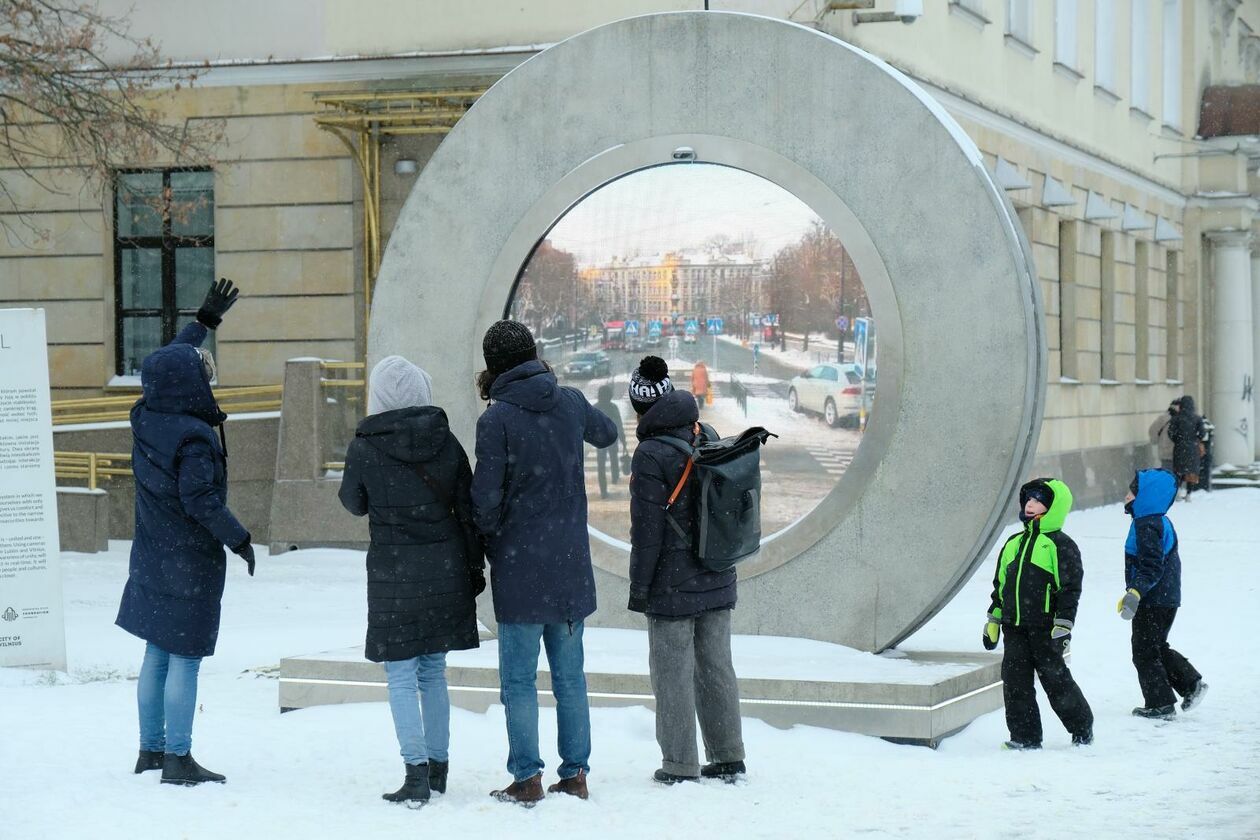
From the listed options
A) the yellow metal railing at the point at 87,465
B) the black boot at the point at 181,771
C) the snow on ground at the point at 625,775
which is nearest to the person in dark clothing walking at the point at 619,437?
the snow on ground at the point at 625,775

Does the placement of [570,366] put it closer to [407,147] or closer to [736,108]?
[736,108]

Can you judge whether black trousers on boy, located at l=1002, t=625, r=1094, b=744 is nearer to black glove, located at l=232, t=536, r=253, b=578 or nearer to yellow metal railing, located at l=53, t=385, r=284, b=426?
black glove, located at l=232, t=536, r=253, b=578

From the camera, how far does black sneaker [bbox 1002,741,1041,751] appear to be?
771 cm

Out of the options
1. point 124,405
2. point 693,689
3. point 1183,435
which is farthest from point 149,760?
point 1183,435

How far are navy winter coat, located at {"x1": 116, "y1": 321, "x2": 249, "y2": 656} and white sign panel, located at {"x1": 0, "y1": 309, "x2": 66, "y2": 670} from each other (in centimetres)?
295

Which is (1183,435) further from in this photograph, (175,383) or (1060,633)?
(175,383)

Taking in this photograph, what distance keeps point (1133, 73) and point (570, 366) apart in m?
20.1

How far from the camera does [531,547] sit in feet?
21.0

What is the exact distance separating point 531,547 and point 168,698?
1.48 m

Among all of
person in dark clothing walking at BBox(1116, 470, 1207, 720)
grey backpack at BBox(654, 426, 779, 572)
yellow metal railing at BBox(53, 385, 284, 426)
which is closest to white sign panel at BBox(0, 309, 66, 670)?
grey backpack at BBox(654, 426, 779, 572)

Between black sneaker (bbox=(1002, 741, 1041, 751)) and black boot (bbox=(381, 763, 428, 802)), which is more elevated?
black boot (bbox=(381, 763, 428, 802))

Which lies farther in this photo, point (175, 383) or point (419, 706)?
point (175, 383)

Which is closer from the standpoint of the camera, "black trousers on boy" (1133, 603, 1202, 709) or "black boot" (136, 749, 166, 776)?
"black boot" (136, 749, 166, 776)

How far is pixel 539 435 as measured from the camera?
21.1ft
